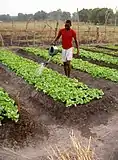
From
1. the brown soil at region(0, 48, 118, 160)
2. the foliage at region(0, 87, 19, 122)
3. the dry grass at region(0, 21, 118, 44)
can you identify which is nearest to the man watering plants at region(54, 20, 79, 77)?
the brown soil at region(0, 48, 118, 160)

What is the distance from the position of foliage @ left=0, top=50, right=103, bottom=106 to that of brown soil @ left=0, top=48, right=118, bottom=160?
0.16 metres

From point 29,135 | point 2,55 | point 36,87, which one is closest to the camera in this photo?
point 29,135

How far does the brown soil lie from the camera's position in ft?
22.4

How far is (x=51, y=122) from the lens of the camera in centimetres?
811

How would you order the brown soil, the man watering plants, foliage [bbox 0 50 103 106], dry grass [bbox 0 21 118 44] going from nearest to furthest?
the brown soil → foliage [bbox 0 50 103 106] → the man watering plants → dry grass [bbox 0 21 118 44]

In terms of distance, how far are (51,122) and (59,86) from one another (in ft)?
5.34

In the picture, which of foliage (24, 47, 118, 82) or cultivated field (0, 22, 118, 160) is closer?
Result: cultivated field (0, 22, 118, 160)

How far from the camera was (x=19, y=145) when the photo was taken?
22.2ft

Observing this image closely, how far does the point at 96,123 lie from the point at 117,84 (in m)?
3.00

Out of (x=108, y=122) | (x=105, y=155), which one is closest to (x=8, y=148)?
(x=105, y=155)

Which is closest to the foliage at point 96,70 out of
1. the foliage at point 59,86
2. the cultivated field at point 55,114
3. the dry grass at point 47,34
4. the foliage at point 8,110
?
the cultivated field at point 55,114

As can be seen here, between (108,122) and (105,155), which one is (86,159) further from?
(108,122)

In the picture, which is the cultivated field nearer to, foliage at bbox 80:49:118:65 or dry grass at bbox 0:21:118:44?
foliage at bbox 80:49:118:65

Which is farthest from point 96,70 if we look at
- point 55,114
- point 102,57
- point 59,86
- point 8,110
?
point 8,110
